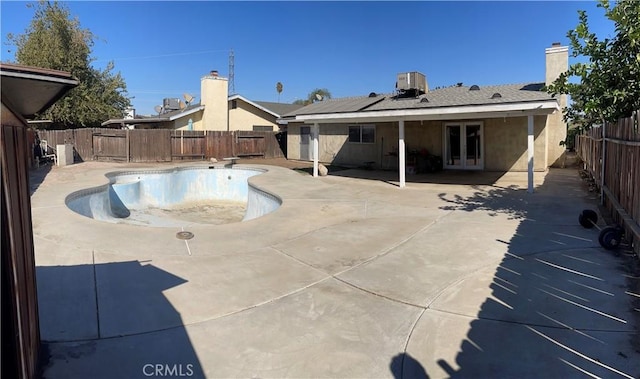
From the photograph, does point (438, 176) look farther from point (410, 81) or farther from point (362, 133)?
point (362, 133)

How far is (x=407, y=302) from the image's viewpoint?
4.83 m

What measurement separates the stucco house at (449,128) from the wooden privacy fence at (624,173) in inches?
153

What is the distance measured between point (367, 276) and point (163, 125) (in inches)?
1077

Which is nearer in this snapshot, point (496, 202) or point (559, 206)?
point (559, 206)

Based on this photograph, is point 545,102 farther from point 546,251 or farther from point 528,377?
point 528,377

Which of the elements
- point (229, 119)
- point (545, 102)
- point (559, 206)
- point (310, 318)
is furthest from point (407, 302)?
point (229, 119)

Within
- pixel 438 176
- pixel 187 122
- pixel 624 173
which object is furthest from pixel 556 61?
pixel 187 122

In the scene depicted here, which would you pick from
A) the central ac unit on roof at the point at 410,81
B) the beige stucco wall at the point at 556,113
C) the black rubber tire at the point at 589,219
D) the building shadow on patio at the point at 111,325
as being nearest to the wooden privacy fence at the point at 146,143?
the central ac unit on roof at the point at 410,81

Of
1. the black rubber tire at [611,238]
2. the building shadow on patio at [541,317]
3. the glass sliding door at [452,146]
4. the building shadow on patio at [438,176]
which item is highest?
the glass sliding door at [452,146]

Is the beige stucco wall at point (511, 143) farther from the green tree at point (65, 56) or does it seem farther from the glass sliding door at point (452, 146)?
the green tree at point (65, 56)

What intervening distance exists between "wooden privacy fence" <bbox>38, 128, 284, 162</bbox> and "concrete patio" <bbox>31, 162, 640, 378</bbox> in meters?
15.4

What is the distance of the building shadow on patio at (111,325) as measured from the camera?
136 inches

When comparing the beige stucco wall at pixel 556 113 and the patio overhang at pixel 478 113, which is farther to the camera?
the beige stucco wall at pixel 556 113

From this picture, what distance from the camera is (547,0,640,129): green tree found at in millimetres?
6234
